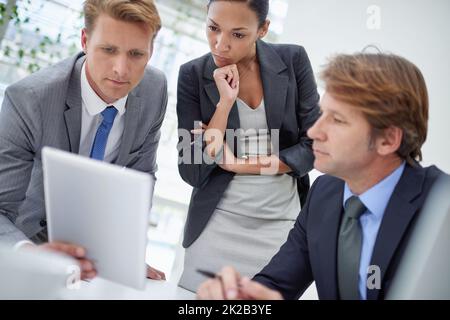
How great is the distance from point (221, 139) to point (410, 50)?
181 centimetres

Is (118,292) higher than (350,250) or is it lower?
lower

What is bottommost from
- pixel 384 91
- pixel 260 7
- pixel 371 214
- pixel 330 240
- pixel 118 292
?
pixel 118 292

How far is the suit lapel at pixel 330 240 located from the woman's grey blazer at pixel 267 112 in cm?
48

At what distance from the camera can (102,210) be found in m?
1.14

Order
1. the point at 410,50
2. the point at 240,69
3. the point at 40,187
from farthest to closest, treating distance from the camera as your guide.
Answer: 1. the point at 410,50
2. the point at 240,69
3. the point at 40,187

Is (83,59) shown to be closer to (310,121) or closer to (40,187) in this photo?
(40,187)

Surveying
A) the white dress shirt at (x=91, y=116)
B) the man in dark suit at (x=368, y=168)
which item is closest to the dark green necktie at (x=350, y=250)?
the man in dark suit at (x=368, y=168)

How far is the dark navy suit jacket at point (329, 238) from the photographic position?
4.36 feet

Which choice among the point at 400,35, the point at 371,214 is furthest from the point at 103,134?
the point at 400,35

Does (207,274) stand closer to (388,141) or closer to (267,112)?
(388,141)

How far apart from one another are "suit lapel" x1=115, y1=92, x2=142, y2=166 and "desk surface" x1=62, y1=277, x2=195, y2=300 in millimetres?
585

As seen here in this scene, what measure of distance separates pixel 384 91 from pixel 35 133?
1.17 m

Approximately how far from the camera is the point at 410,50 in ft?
10.5
